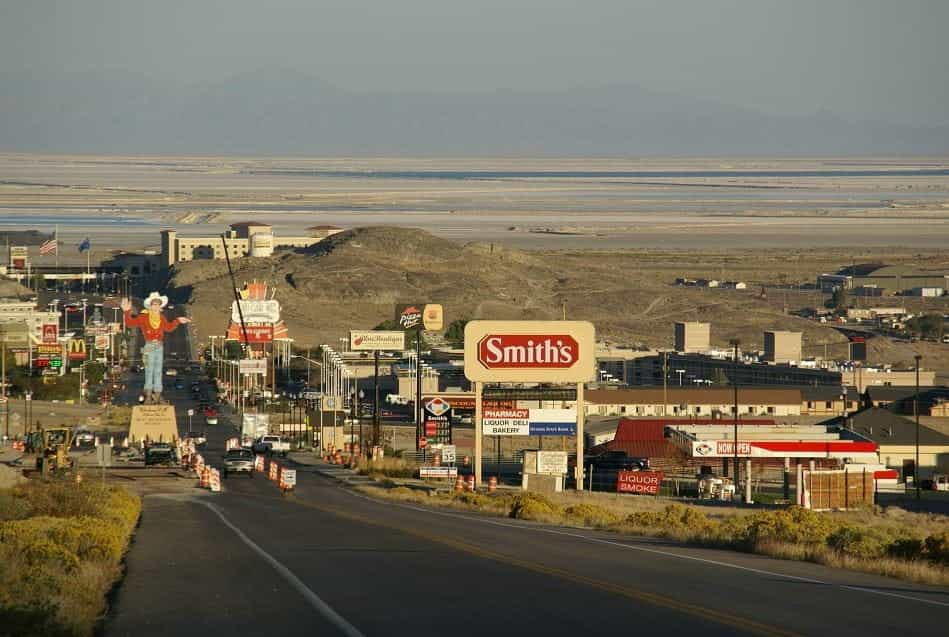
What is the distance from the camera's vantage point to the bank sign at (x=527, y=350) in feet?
150

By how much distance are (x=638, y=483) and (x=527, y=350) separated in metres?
6.16

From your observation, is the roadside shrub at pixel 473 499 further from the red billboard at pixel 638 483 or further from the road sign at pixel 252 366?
the road sign at pixel 252 366

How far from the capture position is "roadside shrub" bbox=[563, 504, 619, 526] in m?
31.1

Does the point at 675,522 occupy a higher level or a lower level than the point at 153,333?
lower

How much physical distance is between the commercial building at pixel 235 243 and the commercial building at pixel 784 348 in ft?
278

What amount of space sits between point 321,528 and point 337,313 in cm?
11333

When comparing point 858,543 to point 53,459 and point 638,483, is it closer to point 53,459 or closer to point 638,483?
point 638,483

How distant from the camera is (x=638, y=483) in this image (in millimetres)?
48812

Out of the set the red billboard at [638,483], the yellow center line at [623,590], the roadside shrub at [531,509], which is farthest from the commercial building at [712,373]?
the yellow center line at [623,590]

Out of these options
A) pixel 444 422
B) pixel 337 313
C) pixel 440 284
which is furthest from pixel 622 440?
pixel 440 284

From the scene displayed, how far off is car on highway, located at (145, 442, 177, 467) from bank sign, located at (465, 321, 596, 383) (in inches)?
531

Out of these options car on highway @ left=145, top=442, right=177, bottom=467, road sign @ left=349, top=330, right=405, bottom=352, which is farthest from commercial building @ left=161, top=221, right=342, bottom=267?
car on highway @ left=145, top=442, right=177, bottom=467

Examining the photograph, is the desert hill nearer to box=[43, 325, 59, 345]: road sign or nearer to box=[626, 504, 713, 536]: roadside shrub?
box=[43, 325, 59, 345]: road sign

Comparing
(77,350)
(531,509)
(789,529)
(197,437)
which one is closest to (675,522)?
(531,509)
